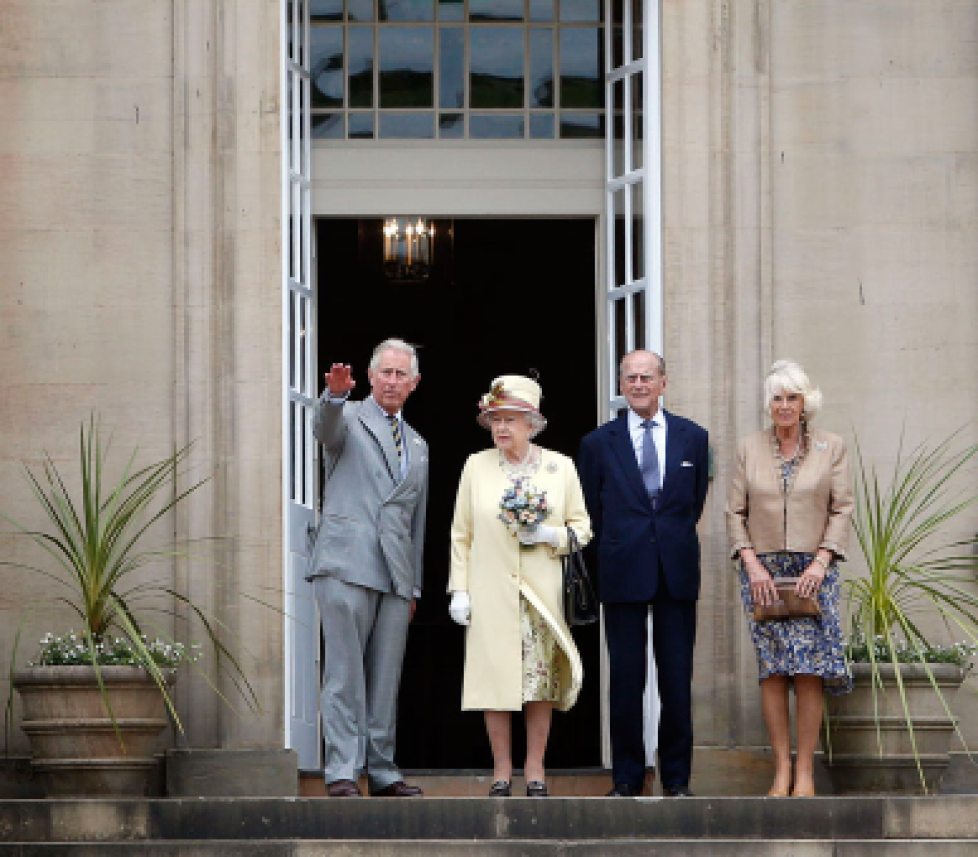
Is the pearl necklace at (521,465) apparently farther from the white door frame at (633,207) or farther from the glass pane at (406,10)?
the glass pane at (406,10)

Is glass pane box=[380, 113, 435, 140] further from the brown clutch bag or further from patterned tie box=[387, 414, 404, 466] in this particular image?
the brown clutch bag

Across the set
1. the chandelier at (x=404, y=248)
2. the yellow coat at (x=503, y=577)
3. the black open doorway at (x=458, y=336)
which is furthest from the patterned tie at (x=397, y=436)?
the black open doorway at (x=458, y=336)

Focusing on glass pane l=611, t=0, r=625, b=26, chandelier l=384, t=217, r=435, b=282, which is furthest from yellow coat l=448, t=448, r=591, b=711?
chandelier l=384, t=217, r=435, b=282

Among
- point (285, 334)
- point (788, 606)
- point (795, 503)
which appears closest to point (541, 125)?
point (285, 334)

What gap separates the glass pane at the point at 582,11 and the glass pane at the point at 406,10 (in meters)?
0.58

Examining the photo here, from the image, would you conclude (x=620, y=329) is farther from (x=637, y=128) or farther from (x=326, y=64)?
(x=326, y=64)

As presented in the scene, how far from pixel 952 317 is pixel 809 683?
1917mm

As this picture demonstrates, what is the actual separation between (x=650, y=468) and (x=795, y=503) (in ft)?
1.83

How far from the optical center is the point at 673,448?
8.34 metres

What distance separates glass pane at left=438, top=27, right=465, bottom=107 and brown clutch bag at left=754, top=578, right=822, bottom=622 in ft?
10.0

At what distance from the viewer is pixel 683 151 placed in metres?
9.20

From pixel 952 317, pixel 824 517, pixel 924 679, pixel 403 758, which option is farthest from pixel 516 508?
pixel 403 758

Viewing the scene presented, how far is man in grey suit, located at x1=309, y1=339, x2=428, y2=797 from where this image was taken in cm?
805

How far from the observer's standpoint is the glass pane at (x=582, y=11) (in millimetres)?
9977
